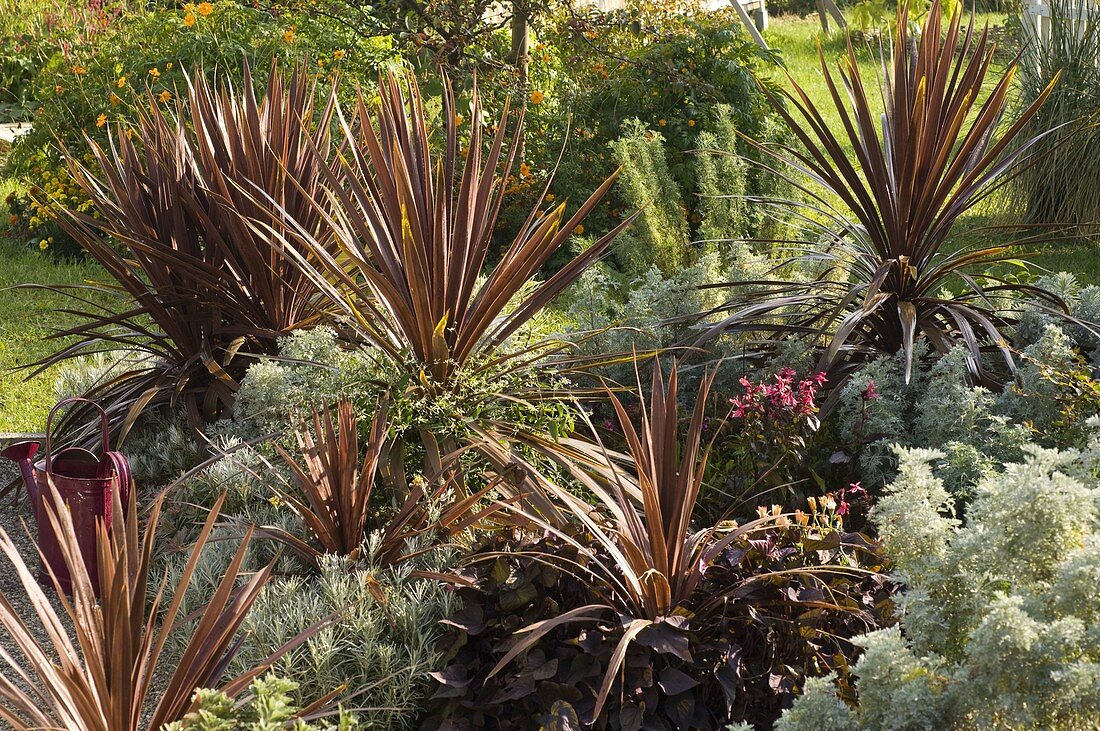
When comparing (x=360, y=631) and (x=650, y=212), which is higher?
(x=650, y=212)

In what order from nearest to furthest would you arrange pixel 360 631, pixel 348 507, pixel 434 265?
pixel 360 631 → pixel 348 507 → pixel 434 265

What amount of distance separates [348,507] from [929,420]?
177 centimetres

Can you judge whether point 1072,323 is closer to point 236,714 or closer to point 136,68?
point 236,714

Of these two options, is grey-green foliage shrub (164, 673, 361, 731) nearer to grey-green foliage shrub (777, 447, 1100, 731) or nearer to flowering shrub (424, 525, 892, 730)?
flowering shrub (424, 525, 892, 730)

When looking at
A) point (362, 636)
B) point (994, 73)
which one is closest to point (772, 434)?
point (362, 636)

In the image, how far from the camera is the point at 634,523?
2545mm

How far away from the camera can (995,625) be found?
163 cm

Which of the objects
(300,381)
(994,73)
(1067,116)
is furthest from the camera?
(994,73)

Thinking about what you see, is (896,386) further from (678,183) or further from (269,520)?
(678,183)

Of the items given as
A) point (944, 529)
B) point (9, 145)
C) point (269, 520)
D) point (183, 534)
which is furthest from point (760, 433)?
point (9, 145)

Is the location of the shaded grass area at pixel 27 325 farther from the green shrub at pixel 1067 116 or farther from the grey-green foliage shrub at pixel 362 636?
the green shrub at pixel 1067 116

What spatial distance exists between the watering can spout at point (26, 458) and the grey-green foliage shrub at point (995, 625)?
2416 millimetres

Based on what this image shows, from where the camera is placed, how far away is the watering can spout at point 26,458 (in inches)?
126

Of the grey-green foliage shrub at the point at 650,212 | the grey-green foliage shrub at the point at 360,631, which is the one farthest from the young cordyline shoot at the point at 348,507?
the grey-green foliage shrub at the point at 650,212
